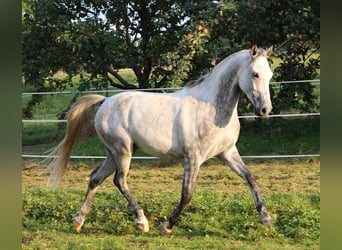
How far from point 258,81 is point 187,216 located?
1.47 metres

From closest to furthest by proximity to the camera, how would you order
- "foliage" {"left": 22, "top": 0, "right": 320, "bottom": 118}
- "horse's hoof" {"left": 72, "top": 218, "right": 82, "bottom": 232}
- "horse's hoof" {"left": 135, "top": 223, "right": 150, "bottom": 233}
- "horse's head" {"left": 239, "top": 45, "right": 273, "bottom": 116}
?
"horse's head" {"left": 239, "top": 45, "right": 273, "bottom": 116}
"horse's hoof" {"left": 135, "top": 223, "right": 150, "bottom": 233}
"horse's hoof" {"left": 72, "top": 218, "right": 82, "bottom": 232}
"foliage" {"left": 22, "top": 0, "right": 320, "bottom": 118}

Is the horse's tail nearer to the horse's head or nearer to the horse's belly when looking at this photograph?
the horse's belly

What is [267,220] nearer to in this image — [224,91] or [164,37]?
[224,91]

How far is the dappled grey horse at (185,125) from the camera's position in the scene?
3.57 m

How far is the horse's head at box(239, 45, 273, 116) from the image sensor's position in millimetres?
3195

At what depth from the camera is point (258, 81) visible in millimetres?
3254

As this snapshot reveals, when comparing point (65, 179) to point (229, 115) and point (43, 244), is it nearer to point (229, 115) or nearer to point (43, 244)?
point (43, 244)

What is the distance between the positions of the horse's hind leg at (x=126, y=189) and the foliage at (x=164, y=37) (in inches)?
81.4

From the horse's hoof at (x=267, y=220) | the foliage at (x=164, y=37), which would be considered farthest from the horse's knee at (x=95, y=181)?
the foliage at (x=164, y=37)

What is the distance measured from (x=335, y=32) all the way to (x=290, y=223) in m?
3.40

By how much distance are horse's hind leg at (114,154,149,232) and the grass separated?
9cm

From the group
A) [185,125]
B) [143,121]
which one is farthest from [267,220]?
[143,121]

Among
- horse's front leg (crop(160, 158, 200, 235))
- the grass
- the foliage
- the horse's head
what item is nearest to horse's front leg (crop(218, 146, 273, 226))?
the grass

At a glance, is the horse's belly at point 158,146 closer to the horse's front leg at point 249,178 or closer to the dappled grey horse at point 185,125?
the dappled grey horse at point 185,125
